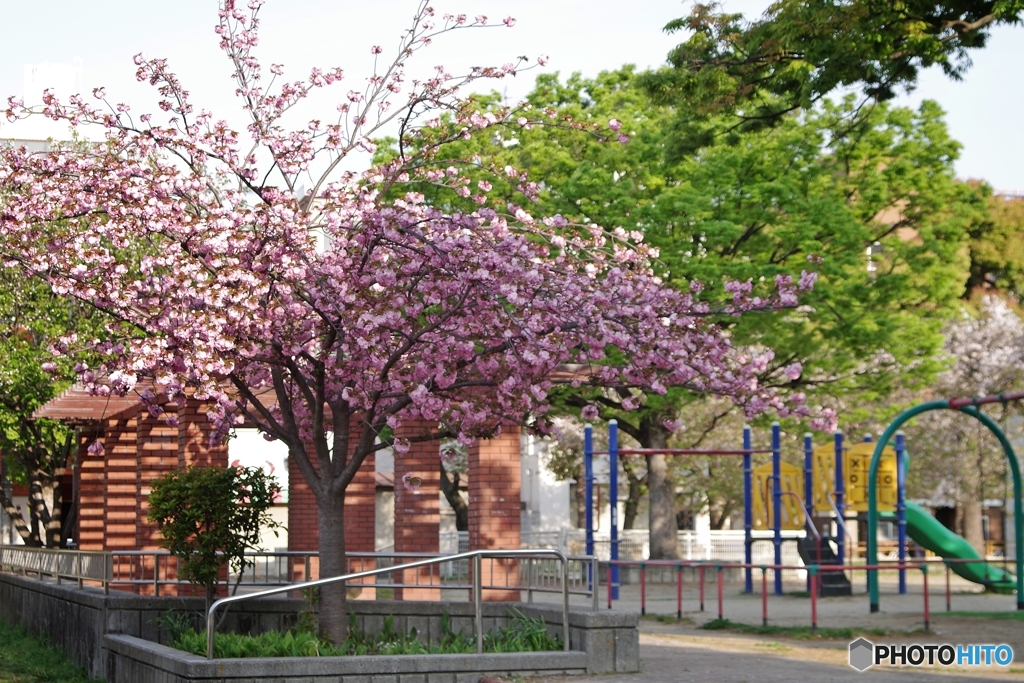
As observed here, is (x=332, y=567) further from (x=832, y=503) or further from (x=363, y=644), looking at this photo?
(x=832, y=503)

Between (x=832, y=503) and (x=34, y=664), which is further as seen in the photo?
(x=832, y=503)

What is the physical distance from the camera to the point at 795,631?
56.6ft

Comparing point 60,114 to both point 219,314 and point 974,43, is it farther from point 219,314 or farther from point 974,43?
point 974,43

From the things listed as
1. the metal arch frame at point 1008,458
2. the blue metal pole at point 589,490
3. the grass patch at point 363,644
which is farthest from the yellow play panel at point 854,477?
the grass patch at point 363,644

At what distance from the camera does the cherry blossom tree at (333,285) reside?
42.7 feet

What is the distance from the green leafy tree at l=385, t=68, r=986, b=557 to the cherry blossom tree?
11.1 meters

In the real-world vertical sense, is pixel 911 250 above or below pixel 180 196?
above

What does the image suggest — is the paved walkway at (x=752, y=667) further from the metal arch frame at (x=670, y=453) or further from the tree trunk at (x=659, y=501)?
the tree trunk at (x=659, y=501)

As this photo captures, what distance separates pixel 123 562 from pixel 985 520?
50725mm

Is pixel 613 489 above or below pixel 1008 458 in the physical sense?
below

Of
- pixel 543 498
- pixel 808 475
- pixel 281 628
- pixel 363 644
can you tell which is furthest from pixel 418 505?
pixel 543 498

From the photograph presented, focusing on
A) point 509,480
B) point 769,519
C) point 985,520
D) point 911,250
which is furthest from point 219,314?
point 985,520

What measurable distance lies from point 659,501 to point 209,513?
19228 millimetres

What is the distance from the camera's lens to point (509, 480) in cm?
1684
